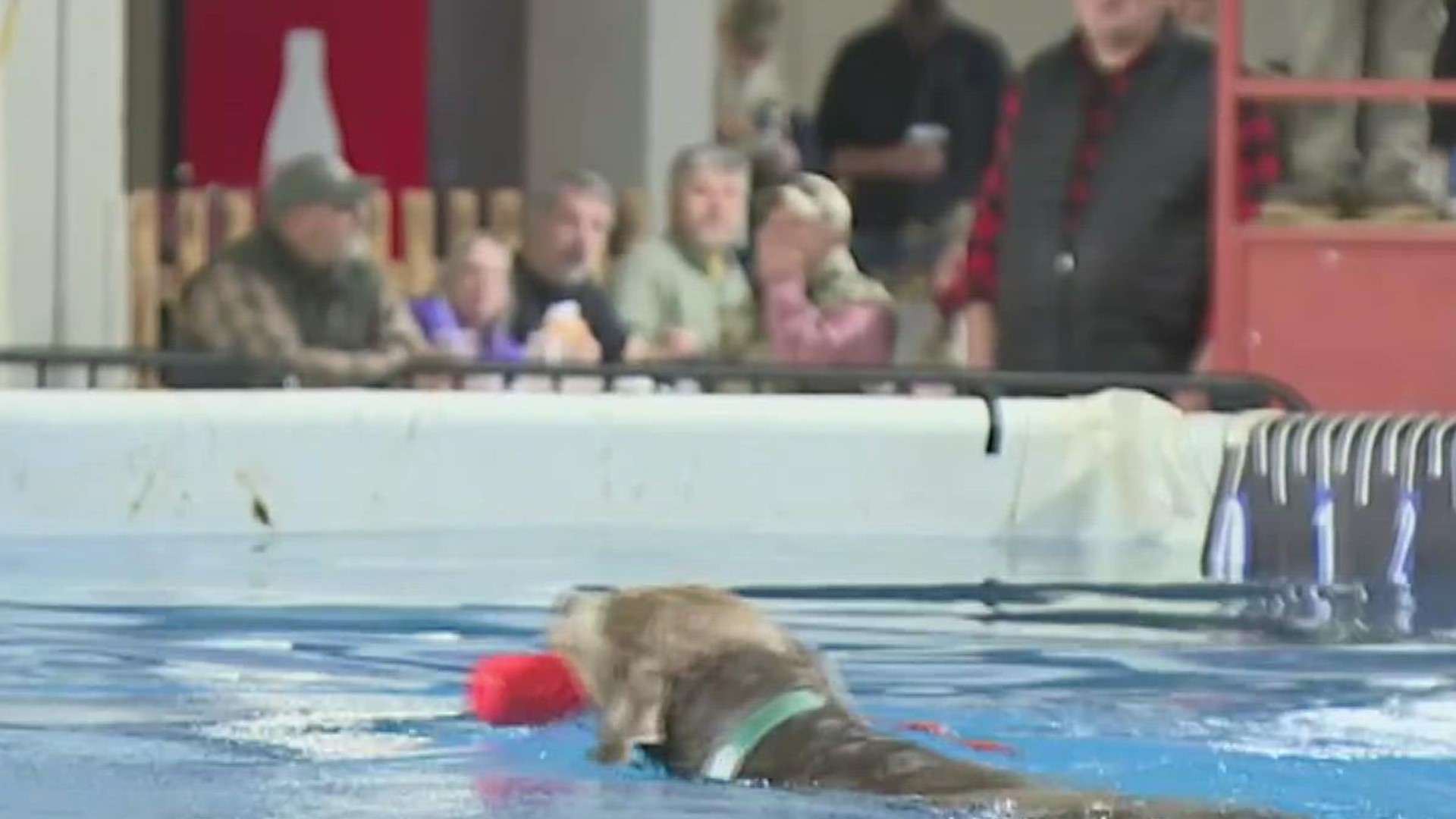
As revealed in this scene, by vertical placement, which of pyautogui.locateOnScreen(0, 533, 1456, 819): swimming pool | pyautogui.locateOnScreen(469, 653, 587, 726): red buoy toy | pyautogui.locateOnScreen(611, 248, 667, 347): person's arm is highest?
pyautogui.locateOnScreen(611, 248, 667, 347): person's arm

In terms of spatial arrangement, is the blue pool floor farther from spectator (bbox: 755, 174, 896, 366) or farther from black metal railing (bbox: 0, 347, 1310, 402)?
spectator (bbox: 755, 174, 896, 366)

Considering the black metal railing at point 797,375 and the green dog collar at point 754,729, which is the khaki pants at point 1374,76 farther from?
the green dog collar at point 754,729

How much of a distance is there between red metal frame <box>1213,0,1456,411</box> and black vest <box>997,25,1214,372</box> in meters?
0.08

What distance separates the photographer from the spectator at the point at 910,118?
14484 millimetres

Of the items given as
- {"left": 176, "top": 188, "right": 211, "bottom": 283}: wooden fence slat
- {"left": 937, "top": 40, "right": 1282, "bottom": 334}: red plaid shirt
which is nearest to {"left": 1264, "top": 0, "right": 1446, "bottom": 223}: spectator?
{"left": 937, "top": 40, "right": 1282, "bottom": 334}: red plaid shirt

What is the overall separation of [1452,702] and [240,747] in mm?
2006

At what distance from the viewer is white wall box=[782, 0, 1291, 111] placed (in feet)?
52.0

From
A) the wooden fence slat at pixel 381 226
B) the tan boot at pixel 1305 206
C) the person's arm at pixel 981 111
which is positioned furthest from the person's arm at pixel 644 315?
the person's arm at pixel 981 111

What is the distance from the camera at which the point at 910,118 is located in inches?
571

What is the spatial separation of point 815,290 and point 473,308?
1.10 meters

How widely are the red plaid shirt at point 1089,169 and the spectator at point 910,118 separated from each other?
135 inches

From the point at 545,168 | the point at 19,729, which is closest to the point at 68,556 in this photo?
the point at 19,729

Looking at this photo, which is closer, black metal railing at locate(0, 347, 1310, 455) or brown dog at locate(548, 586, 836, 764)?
brown dog at locate(548, 586, 836, 764)

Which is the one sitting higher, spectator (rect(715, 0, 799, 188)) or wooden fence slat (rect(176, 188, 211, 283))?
spectator (rect(715, 0, 799, 188))
